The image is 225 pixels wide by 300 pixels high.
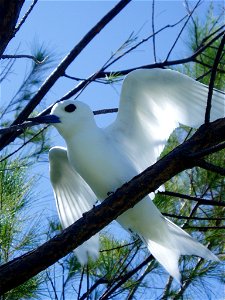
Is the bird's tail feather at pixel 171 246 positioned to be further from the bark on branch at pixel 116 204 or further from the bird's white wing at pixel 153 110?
the bark on branch at pixel 116 204

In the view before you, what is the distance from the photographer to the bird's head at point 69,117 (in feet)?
7.54

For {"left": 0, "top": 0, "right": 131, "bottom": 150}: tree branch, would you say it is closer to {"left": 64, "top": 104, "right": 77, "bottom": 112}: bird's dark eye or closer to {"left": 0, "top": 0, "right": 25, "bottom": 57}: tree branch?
{"left": 64, "top": 104, "right": 77, "bottom": 112}: bird's dark eye

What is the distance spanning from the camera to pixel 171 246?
2.27m

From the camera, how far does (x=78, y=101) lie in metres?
2.36

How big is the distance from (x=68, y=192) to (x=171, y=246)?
0.69m

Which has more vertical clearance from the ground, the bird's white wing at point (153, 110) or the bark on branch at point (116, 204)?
the bird's white wing at point (153, 110)

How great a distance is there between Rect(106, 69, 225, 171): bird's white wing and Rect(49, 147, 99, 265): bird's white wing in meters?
0.38

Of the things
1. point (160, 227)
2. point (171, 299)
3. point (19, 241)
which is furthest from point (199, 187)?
point (19, 241)

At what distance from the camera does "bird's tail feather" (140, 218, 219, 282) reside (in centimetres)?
218

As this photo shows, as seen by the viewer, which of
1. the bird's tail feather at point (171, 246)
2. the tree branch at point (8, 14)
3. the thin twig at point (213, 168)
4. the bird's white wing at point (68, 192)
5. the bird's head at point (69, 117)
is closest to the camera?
the thin twig at point (213, 168)

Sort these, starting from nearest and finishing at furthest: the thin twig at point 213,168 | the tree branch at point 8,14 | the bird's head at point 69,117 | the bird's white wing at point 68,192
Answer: the thin twig at point 213,168
the tree branch at point 8,14
the bird's head at point 69,117
the bird's white wing at point 68,192

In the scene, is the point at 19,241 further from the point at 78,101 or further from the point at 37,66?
the point at 37,66

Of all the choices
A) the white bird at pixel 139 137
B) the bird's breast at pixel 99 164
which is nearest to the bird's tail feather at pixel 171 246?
the white bird at pixel 139 137

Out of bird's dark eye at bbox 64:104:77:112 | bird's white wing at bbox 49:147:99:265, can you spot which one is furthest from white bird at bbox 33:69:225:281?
bird's white wing at bbox 49:147:99:265
